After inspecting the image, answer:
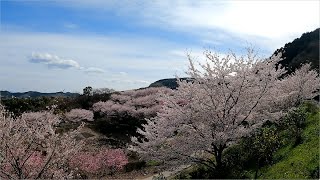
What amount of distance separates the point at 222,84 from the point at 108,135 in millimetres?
26856

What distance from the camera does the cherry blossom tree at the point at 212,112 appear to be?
14445 mm

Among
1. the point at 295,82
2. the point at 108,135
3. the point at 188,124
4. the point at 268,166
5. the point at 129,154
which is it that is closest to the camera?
the point at 268,166

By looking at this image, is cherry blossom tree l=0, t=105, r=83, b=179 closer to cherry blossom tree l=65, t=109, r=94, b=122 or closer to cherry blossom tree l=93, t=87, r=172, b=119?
cherry blossom tree l=93, t=87, r=172, b=119

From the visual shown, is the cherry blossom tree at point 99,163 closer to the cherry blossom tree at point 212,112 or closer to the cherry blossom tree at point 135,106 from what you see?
the cherry blossom tree at point 212,112

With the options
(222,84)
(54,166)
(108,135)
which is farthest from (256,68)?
(108,135)

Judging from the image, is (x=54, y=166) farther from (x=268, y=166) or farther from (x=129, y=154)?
(x=129, y=154)

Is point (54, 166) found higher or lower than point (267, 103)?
lower

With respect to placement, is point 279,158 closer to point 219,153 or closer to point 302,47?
point 219,153

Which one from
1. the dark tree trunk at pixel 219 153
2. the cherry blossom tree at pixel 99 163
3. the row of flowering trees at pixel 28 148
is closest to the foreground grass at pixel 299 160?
the dark tree trunk at pixel 219 153

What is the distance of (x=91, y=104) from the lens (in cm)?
5097

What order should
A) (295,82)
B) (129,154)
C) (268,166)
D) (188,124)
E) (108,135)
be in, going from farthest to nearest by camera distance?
(108,135) → (129,154) → (295,82) → (188,124) → (268,166)

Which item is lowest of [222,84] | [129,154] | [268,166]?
[129,154]

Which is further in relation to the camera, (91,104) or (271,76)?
(91,104)

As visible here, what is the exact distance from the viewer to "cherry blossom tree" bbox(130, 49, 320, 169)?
14.4 meters
